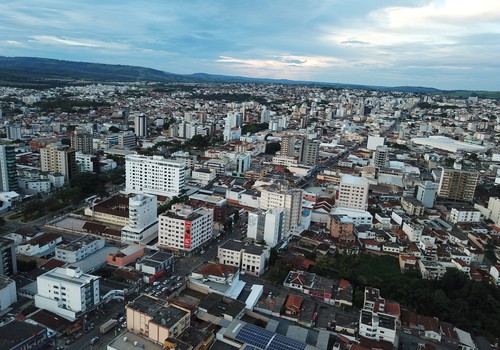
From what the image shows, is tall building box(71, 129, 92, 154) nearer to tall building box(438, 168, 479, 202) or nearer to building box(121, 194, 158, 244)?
building box(121, 194, 158, 244)

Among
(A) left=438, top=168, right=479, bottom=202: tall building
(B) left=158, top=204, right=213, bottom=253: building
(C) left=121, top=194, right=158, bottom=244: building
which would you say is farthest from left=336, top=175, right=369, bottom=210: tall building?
(C) left=121, top=194, right=158, bottom=244: building

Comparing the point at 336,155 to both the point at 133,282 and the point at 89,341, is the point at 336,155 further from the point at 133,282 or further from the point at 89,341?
the point at 89,341

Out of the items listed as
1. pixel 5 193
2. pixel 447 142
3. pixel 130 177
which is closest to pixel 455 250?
pixel 130 177

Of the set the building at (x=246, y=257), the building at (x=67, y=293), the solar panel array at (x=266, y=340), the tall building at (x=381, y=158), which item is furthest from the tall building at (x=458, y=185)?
the building at (x=67, y=293)

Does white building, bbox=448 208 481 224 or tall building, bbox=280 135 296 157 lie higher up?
tall building, bbox=280 135 296 157

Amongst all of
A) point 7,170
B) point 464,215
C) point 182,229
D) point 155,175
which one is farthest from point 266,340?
point 7,170

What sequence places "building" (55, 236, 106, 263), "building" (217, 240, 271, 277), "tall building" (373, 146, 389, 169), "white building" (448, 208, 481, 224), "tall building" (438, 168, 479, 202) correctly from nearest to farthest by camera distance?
"building" (55, 236, 106, 263) < "building" (217, 240, 271, 277) < "white building" (448, 208, 481, 224) < "tall building" (438, 168, 479, 202) < "tall building" (373, 146, 389, 169)
